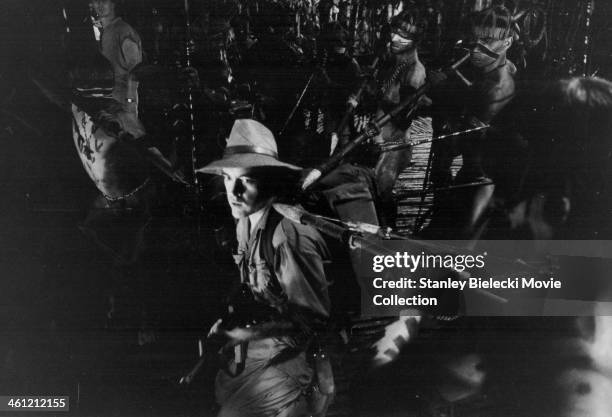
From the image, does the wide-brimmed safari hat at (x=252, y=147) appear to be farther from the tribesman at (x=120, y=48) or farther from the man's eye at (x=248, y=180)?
the tribesman at (x=120, y=48)

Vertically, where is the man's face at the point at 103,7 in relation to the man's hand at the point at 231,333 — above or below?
above

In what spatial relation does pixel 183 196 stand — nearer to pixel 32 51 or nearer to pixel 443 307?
pixel 32 51

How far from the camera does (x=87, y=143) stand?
75.4 inches

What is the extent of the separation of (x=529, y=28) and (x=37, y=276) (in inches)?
71.8

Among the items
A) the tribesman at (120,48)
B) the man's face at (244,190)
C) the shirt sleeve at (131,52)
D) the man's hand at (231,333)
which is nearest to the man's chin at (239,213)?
the man's face at (244,190)

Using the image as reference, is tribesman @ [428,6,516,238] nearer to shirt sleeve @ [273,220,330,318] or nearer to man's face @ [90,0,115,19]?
shirt sleeve @ [273,220,330,318]

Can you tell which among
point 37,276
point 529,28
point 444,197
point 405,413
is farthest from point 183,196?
point 529,28

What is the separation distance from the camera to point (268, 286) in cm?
187

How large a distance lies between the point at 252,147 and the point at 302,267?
424mm

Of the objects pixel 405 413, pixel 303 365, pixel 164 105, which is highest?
pixel 164 105

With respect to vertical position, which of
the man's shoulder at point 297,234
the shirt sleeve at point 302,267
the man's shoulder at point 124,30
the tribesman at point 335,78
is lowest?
the shirt sleeve at point 302,267

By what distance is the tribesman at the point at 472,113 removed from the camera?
1833 mm

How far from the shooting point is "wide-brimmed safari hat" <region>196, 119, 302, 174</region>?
6.07 ft

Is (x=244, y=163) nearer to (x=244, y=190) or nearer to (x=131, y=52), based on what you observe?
(x=244, y=190)
